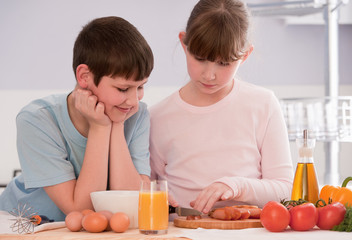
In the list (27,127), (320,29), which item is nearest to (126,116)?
(27,127)

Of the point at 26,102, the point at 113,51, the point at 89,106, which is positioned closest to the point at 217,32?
the point at 113,51

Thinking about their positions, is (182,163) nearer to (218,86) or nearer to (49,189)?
(218,86)

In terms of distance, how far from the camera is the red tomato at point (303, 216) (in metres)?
1.14

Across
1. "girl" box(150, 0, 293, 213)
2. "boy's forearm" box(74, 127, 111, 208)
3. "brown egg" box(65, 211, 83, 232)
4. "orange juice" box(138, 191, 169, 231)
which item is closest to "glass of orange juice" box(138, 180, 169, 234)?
"orange juice" box(138, 191, 169, 231)

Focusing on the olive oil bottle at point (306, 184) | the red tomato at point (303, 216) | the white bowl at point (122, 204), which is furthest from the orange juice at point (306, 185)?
the white bowl at point (122, 204)

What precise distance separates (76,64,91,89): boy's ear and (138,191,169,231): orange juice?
0.40 m

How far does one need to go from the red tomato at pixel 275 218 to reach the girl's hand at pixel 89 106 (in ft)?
1.62

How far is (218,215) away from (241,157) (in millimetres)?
441

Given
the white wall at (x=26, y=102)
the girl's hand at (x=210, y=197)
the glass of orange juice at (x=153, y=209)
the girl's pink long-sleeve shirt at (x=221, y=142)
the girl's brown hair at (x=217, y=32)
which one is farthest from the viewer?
the white wall at (x=26, y=102)

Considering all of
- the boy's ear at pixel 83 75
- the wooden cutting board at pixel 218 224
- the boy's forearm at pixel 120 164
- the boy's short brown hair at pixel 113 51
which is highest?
the boy's short brown hair at pixel 113 51

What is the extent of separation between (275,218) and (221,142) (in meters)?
0.54

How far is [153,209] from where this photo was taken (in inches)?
43.5

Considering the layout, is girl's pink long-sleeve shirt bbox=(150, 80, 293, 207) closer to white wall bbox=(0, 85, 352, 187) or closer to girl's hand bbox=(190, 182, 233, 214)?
girl's hand bbox=(190, 182, 233, 214)

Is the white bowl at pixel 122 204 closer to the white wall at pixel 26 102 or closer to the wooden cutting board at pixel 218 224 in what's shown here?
the wooden cutting board at pixel 218 224
